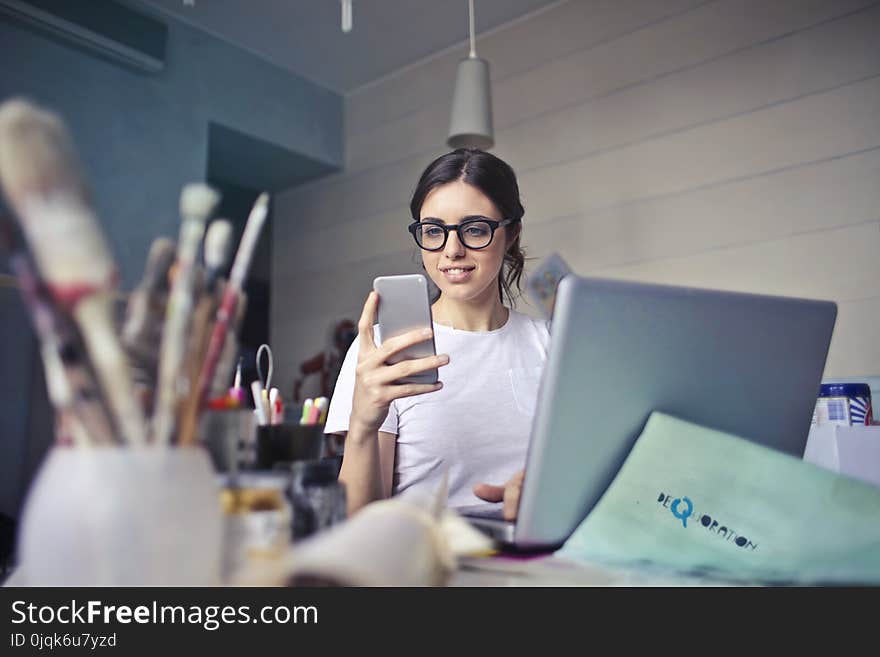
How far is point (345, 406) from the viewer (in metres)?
1.32

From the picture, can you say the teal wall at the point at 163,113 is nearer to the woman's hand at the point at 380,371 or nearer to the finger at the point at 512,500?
the woman's hand at the point at 380,371

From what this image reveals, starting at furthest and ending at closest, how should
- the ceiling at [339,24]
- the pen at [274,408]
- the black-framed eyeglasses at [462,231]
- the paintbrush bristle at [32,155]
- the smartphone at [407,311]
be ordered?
the ceiling at [339,24] < the black-framed eyeglasses at [462,231] < the smartphone at [407,311] < the pen at [274,408] < the paintbrush bristle at [32,155]

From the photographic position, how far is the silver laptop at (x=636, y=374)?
0.63m

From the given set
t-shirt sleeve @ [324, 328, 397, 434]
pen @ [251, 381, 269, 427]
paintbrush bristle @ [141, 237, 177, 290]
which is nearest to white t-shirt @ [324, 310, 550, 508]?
t-shirt sleeve @ [324, 328, 397, 434]

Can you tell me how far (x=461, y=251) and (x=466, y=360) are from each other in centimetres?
24

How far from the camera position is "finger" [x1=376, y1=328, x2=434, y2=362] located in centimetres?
96

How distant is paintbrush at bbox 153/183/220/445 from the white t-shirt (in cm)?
88

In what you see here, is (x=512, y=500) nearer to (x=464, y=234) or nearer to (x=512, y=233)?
(x=464, y=234)

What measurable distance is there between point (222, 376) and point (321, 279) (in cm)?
355

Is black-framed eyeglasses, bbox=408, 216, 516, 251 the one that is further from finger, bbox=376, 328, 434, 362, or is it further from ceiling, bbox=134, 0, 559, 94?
ceiling, bbox=134, 0, 559, 94

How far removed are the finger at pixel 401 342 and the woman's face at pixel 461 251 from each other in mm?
513

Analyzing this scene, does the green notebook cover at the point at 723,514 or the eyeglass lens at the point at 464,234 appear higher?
the eyeglass lens at the point at 464,234

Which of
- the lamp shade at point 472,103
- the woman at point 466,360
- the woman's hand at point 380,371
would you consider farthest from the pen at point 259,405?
the lamp shade at point 472,103
